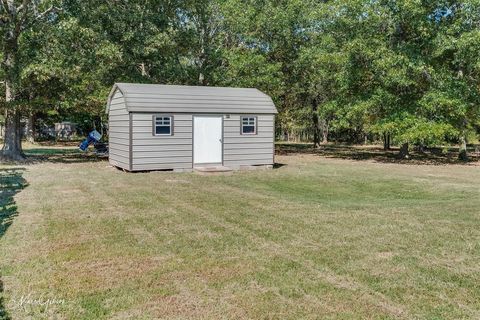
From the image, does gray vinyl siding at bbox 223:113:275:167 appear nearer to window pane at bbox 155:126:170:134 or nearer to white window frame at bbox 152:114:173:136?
white window frame at bbox 152:114:173:136

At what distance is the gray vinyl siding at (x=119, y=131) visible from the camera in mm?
15781

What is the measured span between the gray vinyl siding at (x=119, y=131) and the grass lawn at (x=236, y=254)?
4.53m

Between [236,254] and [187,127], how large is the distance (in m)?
10.9

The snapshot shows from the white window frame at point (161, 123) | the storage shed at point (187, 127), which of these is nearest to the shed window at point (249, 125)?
the storage shed at point (187, 127)

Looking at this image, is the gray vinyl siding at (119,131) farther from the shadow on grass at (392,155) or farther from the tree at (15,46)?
the shadow on grass at (392,155)

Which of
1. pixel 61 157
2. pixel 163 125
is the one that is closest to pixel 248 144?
pixel 163 125

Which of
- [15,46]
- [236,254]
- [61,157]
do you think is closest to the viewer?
[236,254]

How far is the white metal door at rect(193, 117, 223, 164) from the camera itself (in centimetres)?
1656

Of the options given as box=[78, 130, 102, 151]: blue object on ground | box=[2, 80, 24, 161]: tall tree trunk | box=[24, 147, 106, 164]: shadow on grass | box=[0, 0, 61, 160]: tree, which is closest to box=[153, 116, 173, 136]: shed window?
box=[24, 147, 106, 164]: shadow on grass

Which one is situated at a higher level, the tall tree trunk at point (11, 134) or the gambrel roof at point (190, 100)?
the gambrel roof at point (190, 100)

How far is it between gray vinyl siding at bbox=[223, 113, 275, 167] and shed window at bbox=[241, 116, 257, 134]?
0.56ft

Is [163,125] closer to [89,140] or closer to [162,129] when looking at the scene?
[162,129]

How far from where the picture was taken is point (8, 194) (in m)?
10.3

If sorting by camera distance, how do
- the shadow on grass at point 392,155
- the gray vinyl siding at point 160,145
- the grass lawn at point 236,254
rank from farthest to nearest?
the shadow on grass at point 392,155
the gray vinyl siding at point 160,145
the grass lawn at point 236,254
